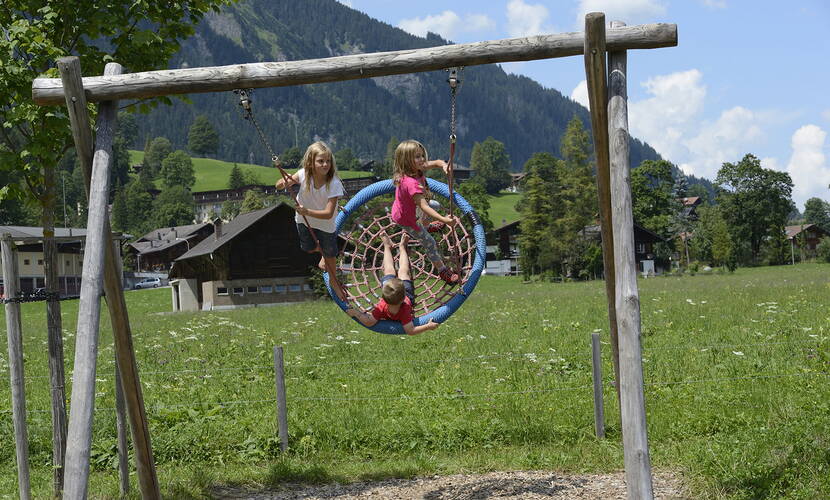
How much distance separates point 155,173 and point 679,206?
404ft

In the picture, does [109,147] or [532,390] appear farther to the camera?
[532,390]

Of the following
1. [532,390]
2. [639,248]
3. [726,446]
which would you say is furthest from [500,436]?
[639,248]

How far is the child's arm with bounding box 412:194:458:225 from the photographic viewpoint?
24.3ft

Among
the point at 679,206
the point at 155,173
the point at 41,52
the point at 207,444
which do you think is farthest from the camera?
the point at 155,173

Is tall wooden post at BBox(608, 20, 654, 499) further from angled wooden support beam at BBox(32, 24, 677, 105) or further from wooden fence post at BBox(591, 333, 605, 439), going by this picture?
wooden fence post at BBox(591, 333, 605, 439)

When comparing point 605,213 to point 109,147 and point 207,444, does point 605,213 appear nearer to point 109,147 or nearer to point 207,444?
point 109,147

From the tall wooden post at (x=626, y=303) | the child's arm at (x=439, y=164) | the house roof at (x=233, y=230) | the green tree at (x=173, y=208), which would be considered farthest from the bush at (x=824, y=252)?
the green tree at (x=173, y=208)

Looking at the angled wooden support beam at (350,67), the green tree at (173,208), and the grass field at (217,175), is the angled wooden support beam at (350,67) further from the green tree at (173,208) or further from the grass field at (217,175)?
the grass field at (217,175)

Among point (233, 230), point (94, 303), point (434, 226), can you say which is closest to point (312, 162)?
point (434, 226)

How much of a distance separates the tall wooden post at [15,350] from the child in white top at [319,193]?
2526mm

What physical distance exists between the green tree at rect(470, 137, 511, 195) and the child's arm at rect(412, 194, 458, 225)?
159969mm

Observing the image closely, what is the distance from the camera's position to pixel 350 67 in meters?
6.38

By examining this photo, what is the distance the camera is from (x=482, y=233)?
8.12 m

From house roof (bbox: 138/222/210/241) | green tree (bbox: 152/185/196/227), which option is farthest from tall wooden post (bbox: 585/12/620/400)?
green tree (bbox: 152/185/196/227)
